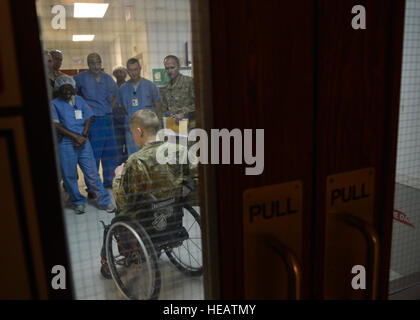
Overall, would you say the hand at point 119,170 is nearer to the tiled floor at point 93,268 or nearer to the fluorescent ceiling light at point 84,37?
the tiled floor at point 93,268

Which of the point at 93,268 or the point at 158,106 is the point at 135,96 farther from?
the point at 93,268

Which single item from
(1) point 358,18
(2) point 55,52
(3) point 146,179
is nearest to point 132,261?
(3) point 146,179

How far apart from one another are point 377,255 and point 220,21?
521mm

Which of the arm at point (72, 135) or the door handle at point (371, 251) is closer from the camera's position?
the arm at point (72, 135)

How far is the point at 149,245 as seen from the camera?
2.05 ft

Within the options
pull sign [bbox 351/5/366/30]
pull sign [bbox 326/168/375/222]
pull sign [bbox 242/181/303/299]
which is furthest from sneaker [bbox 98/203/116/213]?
pull sign [bbox 351/5/366/30]

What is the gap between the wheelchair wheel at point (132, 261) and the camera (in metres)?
0.61

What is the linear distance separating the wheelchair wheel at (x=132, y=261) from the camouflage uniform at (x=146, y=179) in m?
0.03

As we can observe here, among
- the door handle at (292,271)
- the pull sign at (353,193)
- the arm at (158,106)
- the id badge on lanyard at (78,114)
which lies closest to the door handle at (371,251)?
the pull sign at (353,193)

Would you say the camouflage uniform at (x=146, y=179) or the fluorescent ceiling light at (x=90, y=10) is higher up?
the fluorescent ceiling light at (x=90, y=10)

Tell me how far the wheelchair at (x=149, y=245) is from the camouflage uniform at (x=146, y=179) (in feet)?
0.04

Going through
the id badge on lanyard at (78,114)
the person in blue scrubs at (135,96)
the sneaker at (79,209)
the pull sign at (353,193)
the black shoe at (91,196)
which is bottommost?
the pull sign at (353,193)

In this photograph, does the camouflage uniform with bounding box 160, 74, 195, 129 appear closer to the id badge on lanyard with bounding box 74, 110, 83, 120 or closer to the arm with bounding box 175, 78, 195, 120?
the arm with bounding box 175, 78, 195, 120
